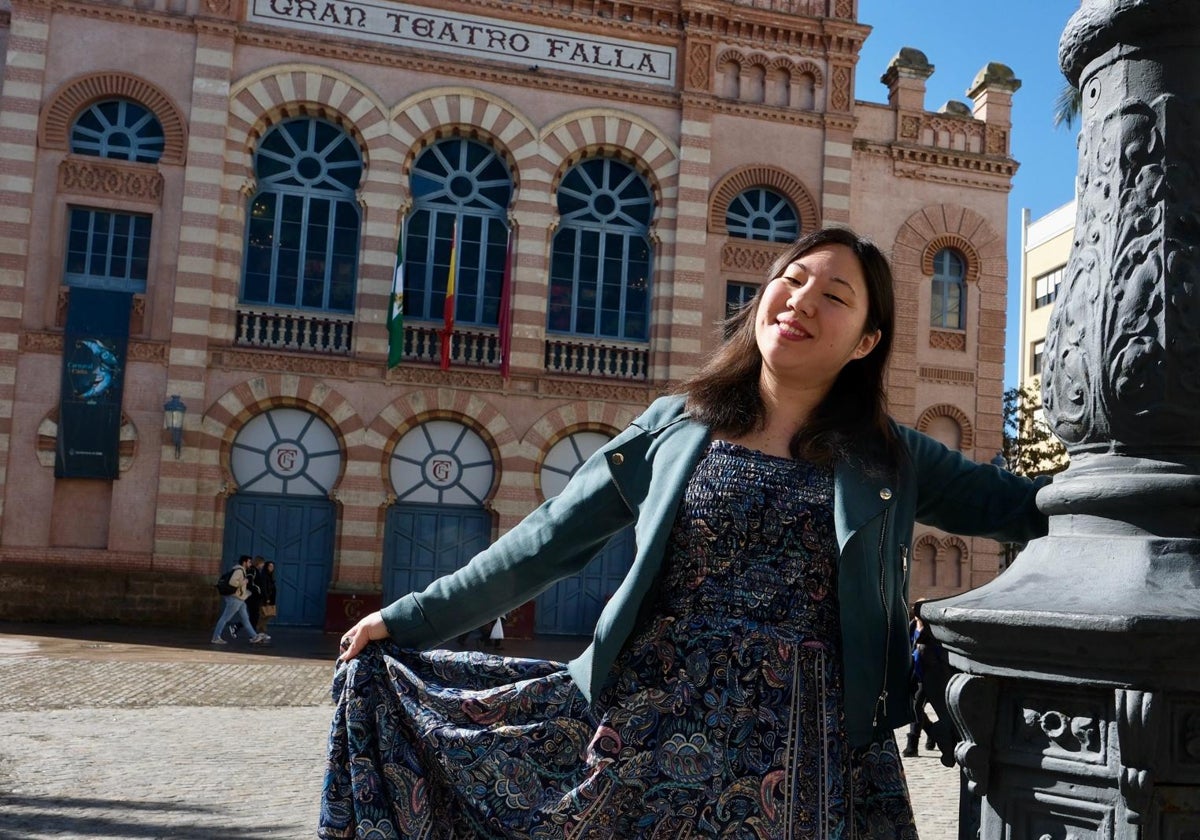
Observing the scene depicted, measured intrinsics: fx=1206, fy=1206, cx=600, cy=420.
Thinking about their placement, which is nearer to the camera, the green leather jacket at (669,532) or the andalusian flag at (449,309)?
the green leather jacket at (669,532)

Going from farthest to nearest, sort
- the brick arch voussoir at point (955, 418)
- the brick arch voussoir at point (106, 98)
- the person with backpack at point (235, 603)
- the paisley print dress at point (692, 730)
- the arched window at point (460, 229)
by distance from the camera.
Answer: the brick arch voussoir at point (955, 418) < the arched window at point (460, 229) < the brick arch voussoir at point (106, 98) < the person with backpack at point (235, 603) < the paisley print dress at point (692, 730)

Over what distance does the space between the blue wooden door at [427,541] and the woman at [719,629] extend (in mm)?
18719

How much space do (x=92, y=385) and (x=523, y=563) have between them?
19.4 meters

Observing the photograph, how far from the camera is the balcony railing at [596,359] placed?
887 inches

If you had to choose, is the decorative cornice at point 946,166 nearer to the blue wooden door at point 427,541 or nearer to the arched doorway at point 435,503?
the arched doorway at point 435,503

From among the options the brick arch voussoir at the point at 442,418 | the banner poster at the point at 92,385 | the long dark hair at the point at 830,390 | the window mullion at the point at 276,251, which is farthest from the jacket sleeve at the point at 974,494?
the window mullion at the point at 276,251

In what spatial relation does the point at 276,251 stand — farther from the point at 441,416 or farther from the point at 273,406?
the point at 441,416

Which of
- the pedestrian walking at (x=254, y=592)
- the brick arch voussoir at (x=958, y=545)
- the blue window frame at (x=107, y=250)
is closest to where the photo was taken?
the pedestrian walking at (x=254, y=592)

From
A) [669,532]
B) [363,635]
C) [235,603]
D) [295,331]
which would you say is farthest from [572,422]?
[669,532]

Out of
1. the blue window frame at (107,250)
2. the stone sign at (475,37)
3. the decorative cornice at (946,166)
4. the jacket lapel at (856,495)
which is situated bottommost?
the jacket lapel at (856,495)

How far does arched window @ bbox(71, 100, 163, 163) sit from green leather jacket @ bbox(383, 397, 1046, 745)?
2030 centimetres

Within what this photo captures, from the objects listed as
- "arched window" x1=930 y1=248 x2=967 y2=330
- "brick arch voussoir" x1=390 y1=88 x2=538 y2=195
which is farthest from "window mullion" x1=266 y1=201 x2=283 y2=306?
"arched window" x1=930 y1=248 x2=967 y2=330

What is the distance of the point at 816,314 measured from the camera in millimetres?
2959

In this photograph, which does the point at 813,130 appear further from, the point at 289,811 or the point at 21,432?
the point at 289,811
